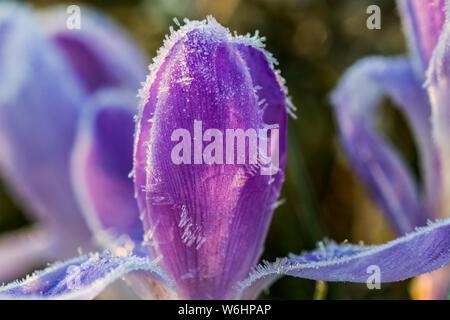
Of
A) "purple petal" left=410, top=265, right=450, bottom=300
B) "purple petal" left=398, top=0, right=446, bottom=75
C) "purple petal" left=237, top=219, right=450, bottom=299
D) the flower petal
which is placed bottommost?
"purple petal" left=410, top=265, right=450, bottom=300

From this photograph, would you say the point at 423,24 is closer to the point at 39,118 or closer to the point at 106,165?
the point at 106,165

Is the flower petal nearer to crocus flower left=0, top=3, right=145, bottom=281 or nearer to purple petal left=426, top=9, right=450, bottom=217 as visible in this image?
purple petal left=426, top=9, right=450, bottom=217

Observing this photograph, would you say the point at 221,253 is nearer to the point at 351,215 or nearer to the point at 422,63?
the point at 422,63

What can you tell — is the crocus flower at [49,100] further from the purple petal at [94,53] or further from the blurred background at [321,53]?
the blurred background at [321,53]

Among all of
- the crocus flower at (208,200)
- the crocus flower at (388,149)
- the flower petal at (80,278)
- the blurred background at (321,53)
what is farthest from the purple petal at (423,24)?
the blurred background at (321,53)

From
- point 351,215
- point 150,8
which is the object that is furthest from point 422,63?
point 150,8

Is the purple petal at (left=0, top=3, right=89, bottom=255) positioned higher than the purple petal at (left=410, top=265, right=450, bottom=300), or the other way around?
the purple petal at (left=0, top=3, right=89, bottom=255)

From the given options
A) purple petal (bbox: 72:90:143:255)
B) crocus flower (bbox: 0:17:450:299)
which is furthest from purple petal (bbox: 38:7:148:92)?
crocus flower (bbox: 0:17:450:299)
